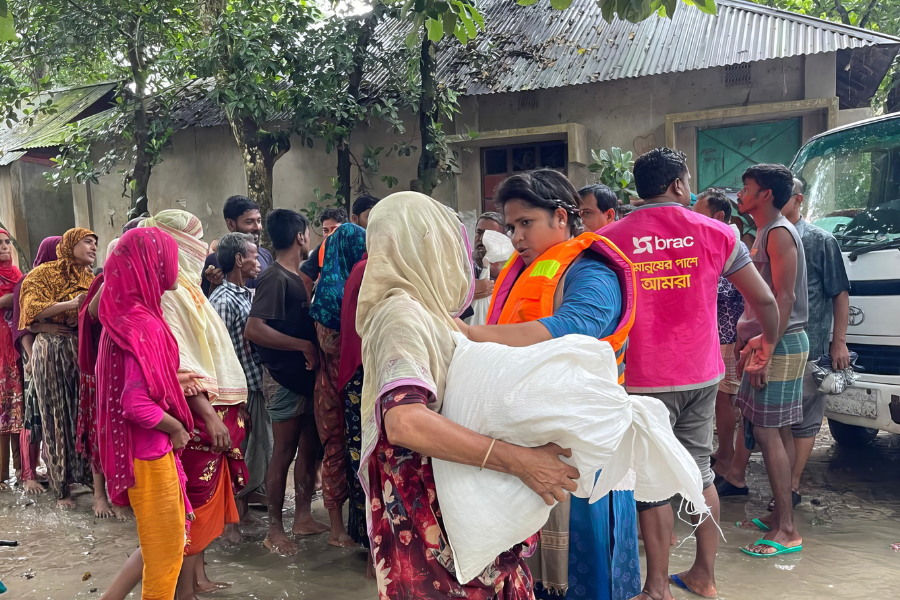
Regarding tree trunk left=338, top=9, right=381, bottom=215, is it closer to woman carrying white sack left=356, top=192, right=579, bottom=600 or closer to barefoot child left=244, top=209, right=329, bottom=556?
barefoot child left=244, top=209, right=329, bottom=556

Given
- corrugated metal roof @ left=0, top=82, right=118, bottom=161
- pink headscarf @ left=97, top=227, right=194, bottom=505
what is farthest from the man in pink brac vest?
corrugated metal roof @ left=0, top=82, right=118, bottom=161

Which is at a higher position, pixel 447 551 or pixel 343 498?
pixel 447 551

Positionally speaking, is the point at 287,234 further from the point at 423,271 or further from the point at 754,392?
the point at 754,392

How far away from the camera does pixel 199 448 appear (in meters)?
2.90

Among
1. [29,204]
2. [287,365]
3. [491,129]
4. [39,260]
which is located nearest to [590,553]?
[287,365]

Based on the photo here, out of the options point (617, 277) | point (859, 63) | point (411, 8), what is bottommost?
point (617, 277)

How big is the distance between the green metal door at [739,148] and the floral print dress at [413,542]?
7.82m

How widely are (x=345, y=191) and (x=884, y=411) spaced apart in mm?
7146

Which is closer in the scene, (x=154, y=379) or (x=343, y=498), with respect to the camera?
(x=154, y=379)

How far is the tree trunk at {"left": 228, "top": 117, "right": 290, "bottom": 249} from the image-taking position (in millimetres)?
8555

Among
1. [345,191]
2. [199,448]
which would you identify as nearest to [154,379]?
[199,448]

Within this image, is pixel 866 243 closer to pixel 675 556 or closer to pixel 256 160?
pixel 675 556

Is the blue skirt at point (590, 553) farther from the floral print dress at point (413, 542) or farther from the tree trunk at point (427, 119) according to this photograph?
the tree trunk at point (427, 119)

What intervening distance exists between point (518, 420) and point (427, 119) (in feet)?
24.7
